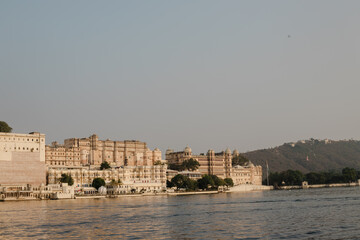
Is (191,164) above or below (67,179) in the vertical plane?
above

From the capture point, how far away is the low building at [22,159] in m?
137

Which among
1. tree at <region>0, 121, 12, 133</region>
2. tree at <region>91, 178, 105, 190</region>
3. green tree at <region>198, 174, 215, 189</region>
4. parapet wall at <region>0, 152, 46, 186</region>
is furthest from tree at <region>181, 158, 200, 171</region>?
tree at <region>0, 121, 12, 133</region>

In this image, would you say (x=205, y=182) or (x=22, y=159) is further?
(x=205, y=182)

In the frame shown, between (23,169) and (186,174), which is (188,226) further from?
(186,174)

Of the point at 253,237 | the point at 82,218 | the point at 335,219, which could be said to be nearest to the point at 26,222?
the point at 82,218

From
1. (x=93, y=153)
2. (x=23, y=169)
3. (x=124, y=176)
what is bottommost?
(x=124, y=176)

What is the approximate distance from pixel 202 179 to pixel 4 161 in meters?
66.4

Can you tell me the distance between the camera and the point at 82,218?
60.1 metres

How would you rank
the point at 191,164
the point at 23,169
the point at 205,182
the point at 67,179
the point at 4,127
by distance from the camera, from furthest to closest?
1. the point at 191,164
2. the point at 205,182
3. the point at 4,127
4. the point at 67,179
5. the point at 23,169

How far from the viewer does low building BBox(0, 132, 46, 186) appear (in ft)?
449

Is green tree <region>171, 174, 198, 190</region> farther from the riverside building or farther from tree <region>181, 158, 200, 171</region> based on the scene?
tree <region>181, 158, 200, 171</region>

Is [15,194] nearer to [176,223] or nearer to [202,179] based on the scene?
[202,179]

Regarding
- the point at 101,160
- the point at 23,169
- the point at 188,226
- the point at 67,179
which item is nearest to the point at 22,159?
the point at 23,169

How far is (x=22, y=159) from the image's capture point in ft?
461
